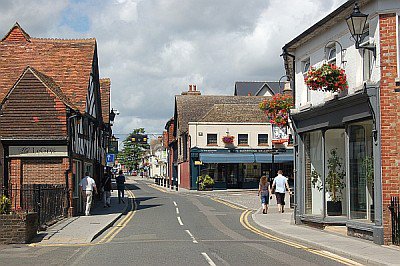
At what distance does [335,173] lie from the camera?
66.2 feet

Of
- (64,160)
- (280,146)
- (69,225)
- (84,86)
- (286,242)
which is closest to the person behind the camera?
(286,242)

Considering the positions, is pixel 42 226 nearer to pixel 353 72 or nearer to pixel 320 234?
pixel 320 234

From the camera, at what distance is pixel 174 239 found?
17938mm

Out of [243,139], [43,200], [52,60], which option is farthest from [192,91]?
[43,200]

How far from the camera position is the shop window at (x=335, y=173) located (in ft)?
65.7

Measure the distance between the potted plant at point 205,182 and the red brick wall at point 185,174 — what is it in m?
2.87

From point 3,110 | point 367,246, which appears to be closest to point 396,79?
point 367,246

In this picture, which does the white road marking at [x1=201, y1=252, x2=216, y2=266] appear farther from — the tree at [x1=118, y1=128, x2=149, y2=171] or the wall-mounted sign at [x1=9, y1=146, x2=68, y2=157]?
the tree at [x1=118, y1=128, x2=149, y2=171]

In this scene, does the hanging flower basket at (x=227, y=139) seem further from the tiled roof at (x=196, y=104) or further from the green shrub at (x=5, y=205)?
the green shrub at (x=5, y=205)

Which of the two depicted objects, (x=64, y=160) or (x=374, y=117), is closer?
(x=374, y=117)

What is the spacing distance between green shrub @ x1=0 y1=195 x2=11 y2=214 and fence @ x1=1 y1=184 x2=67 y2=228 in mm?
1099

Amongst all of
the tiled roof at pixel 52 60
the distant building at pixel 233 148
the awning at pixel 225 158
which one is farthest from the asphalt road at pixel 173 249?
the distant building at pixel 233 148

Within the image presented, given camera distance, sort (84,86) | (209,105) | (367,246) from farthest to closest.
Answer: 1. (209,105)
2. (84,86)
3. (367,246)

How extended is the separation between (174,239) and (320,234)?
14.5 feet
